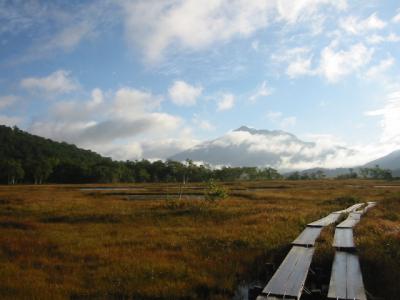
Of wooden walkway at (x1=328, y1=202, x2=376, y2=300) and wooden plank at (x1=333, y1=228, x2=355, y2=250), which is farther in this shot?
wooden plank at (x1=333, y1=228, x2=355, y2=250)

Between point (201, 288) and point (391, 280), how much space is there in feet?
19.1

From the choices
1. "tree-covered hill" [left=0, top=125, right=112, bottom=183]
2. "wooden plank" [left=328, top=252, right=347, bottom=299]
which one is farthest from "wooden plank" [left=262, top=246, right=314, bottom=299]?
"tree-covered hill" [left=0, top=125, right=112, bottom=183]

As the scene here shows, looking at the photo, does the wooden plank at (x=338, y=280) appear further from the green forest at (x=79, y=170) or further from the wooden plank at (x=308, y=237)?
the green forest at (x=79, y=170)

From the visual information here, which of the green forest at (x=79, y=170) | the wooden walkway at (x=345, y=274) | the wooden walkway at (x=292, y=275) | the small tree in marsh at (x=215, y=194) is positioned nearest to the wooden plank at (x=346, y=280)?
the wooden walkway at (x=345, y=274)

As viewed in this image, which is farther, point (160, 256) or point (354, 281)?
point (160, 256)

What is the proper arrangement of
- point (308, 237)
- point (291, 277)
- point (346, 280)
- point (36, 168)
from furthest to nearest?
point (36, 168), point (308, 237), point (291, 277), point (346, 280)

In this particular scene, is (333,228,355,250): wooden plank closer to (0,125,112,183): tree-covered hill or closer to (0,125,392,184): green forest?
(0,125,392,184): green forest

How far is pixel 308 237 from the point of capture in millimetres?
18109

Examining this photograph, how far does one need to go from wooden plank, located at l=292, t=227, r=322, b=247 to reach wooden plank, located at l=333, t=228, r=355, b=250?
3.05ft

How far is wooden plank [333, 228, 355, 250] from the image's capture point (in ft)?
50.7

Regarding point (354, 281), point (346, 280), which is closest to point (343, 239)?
point (346, 280)

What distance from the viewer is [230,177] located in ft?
590

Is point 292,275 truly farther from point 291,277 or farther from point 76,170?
point 76,170

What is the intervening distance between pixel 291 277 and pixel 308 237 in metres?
7.64
